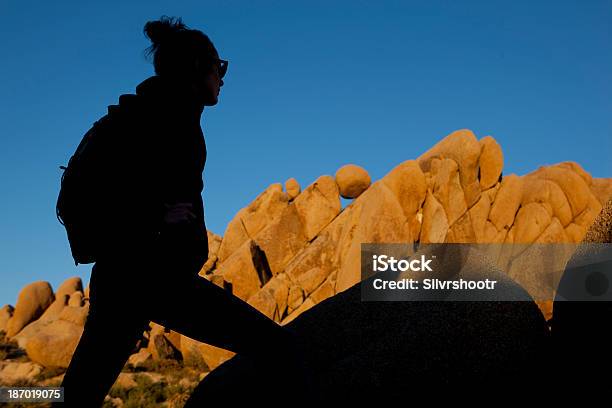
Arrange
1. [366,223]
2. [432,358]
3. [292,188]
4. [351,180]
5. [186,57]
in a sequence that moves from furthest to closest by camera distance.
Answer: [292,188], [351,180], [366,223], [432,358], [186,57]

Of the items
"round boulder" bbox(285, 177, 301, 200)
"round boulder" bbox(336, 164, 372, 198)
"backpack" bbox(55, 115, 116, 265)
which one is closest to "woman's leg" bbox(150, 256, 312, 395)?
"backpack" bbox(55, 115, 116, 265)

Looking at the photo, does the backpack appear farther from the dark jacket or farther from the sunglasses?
the sunglasses

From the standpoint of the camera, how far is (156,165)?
284cm

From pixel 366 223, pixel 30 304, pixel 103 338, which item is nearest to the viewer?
pixel 103 338

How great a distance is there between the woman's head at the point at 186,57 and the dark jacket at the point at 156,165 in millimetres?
104

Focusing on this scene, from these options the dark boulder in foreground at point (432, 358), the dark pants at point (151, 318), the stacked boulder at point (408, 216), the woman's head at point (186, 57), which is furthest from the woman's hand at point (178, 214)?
the stacked boulder at point (408, 216)

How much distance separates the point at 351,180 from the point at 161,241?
106ft

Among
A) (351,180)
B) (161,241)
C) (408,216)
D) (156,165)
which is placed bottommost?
(161,241)

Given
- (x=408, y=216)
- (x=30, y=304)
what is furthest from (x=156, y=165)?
(x=30, y=304)

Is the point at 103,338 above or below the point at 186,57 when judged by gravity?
below

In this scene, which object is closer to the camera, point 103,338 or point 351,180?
point 103,338

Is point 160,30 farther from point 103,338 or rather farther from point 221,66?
point 103,338

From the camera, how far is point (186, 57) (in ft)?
10.5

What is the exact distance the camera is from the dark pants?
9.30 feet
